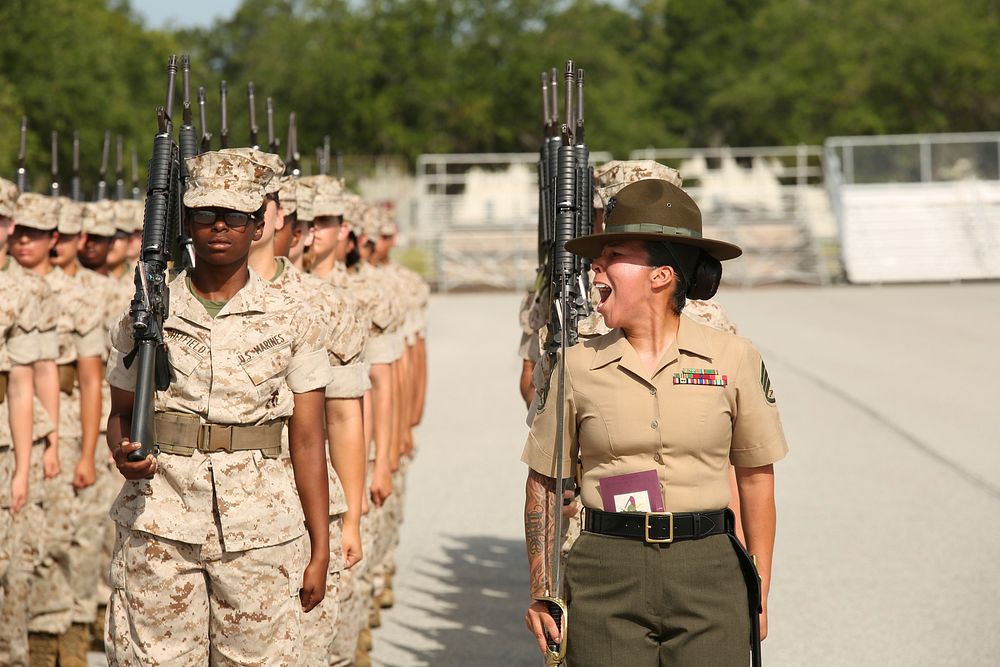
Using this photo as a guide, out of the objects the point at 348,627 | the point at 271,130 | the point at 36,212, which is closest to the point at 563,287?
the point at 348,627

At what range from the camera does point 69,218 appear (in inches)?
331

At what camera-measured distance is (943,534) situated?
411 inches

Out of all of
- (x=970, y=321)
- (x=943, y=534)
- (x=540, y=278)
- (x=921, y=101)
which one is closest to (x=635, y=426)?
(x=540, y=278)

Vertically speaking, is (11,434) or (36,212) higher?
(36,212)

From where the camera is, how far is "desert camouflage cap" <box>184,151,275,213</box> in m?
4.68

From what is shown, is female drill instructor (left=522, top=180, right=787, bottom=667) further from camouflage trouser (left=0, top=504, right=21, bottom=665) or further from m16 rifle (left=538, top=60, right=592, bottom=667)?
camouflage trouser (left=0, top=504, right=21, bottom=665)

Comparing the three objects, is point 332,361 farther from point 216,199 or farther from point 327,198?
point 327,198

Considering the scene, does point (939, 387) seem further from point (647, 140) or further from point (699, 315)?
point (647, 140)

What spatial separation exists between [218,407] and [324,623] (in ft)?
4.28

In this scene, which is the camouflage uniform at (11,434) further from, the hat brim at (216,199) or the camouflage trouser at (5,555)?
the hat brim at (216,199)

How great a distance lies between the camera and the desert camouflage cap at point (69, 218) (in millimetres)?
8211

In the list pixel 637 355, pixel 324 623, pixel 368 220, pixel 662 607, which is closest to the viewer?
pixel 662 607

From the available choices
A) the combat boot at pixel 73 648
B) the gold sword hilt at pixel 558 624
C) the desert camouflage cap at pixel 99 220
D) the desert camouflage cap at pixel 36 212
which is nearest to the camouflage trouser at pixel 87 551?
the combat boot at pixel 73 648

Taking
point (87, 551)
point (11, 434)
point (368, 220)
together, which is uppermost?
point (368, 220)
